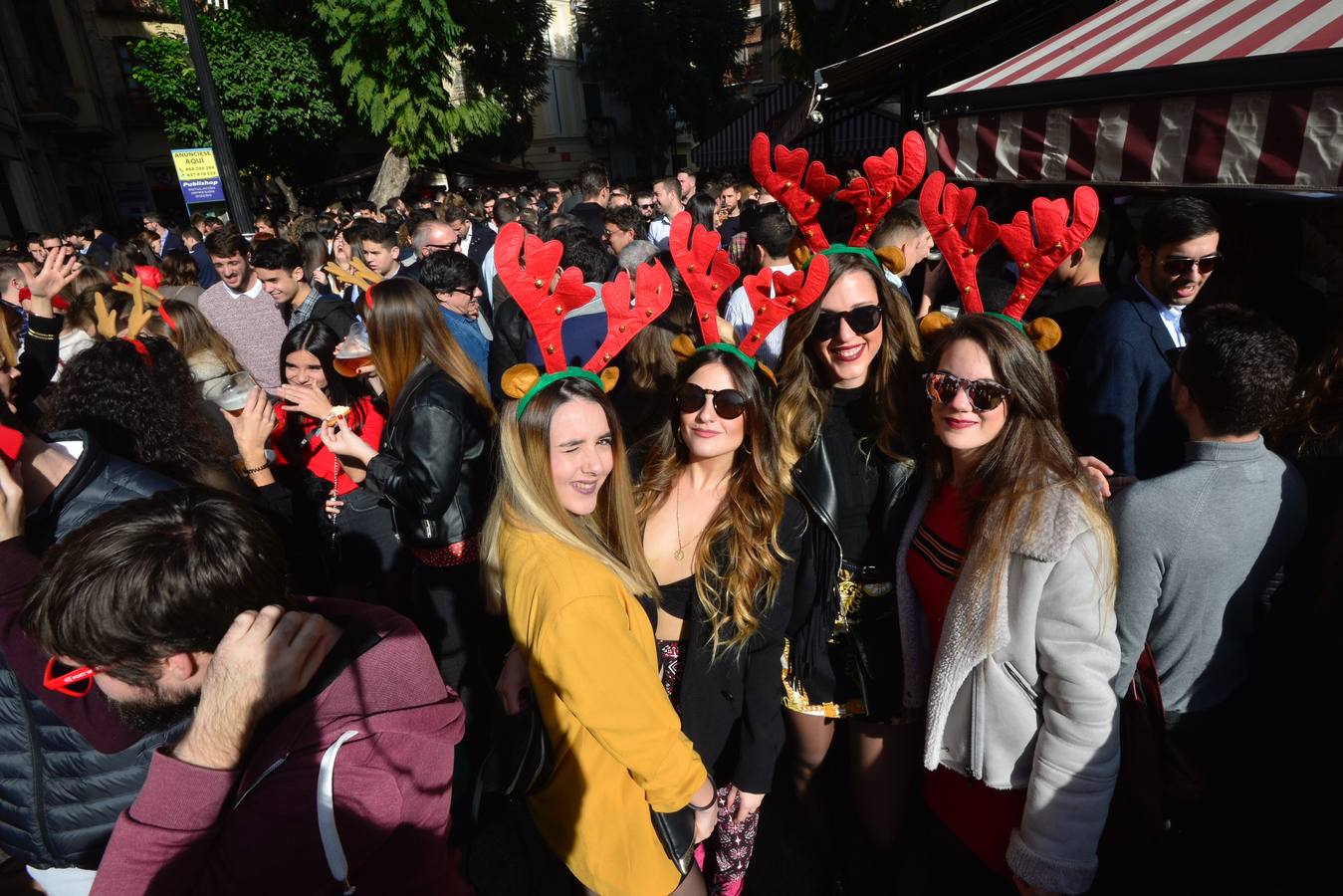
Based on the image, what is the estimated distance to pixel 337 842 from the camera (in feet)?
3.69

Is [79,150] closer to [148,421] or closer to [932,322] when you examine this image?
[148,421]

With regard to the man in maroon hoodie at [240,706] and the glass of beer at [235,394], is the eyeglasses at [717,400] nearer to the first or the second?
the man in maroon hoodie at [240,706]

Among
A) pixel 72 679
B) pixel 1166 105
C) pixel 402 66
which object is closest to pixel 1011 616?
pixel 72 679

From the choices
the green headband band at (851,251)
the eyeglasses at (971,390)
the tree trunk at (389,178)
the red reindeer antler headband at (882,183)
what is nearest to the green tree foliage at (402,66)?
the tree trunk at (389,178)

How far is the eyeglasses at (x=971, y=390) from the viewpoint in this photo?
1.81m

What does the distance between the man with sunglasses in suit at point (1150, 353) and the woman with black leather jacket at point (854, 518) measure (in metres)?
0.80

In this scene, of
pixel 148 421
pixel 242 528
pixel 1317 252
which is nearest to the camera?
pixel 242 528

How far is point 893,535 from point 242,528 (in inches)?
68.2

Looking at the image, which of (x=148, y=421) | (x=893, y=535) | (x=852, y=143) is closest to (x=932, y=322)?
(x=893, y=535)

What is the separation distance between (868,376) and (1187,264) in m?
1.35

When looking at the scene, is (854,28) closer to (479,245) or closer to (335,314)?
(479,245)

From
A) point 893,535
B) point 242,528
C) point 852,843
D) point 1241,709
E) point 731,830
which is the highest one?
point 242,528

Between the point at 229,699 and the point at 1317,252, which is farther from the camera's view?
the point at 1317,252

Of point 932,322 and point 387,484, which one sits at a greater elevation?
point 932,322
